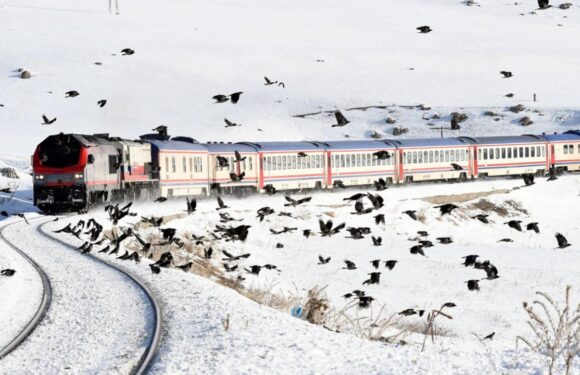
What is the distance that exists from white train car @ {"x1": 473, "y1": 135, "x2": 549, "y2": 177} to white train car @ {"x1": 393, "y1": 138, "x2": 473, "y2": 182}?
3.80ft

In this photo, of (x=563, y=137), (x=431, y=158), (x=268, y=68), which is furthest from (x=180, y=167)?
(x=268, y=68)

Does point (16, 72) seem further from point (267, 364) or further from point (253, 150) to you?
point (267, 364)

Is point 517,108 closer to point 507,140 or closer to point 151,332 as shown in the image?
point 507,140

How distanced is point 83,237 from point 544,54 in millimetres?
104037

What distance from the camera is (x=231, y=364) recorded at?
38.5ft

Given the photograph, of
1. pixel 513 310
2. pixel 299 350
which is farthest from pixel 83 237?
pixel 299 350

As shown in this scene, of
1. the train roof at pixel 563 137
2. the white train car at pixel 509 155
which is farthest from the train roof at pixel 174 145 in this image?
the train roof at pixel 563 137

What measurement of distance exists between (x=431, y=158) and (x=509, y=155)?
6066 mm

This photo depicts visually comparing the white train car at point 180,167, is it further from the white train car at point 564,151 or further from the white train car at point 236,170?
the white train car at point 564,151

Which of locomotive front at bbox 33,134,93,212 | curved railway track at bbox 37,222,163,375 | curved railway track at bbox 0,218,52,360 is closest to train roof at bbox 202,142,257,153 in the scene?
locomotive front at bbox 33,134,93,212

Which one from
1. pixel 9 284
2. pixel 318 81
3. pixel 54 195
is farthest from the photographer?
pixel 318 81

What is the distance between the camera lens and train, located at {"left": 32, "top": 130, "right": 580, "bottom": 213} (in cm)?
3603

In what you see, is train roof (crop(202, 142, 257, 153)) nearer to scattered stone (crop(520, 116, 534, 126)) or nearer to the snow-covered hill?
the snow-covered hill

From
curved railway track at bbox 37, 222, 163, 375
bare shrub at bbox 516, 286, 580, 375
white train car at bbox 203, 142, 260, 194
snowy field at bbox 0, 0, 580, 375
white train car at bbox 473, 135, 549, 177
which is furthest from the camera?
white train car at bbox 473, 135, 549, 177
